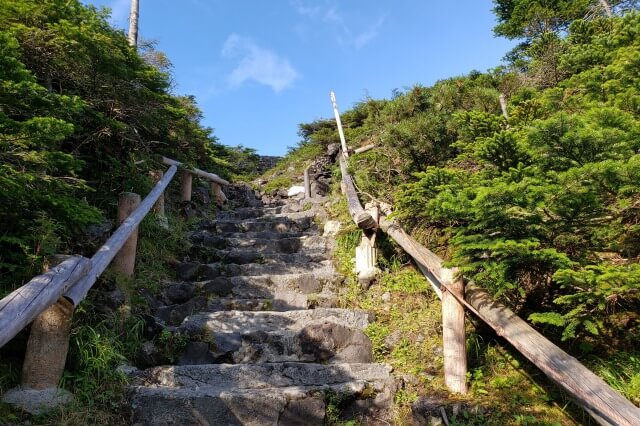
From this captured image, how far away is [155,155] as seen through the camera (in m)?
6.21

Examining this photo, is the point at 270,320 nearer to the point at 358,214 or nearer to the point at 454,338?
the point at 358,214

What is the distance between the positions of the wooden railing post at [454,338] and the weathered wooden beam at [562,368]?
14 cm

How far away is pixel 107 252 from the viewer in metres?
3.50

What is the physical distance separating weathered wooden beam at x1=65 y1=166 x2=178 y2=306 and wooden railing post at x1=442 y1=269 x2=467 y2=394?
2.73 m

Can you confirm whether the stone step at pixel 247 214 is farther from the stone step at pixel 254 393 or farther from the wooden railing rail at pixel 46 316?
the stone step at pixel 254 393

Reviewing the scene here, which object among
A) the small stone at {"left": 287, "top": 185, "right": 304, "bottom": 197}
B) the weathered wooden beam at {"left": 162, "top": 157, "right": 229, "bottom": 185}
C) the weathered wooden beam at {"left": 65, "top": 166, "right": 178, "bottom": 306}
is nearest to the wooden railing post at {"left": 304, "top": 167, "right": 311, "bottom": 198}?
the small stone at {"left": 287, "top": 185, "right": 304, "bottom": 197}

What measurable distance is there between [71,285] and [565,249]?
3439mm

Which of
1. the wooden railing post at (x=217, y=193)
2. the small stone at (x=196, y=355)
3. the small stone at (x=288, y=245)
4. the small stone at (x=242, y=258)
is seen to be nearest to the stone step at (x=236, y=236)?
the small stone at (x=288, y=245)

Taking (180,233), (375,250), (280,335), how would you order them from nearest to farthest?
(280,335)
(375,250)
(180,233)

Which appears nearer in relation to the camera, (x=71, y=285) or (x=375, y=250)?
(x=71, y=285)

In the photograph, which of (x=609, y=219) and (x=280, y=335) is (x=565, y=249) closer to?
(x=609, y=219)

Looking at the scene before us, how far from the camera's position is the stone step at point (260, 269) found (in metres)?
5.25

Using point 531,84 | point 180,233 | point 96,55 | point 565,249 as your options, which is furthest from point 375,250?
point 531,84

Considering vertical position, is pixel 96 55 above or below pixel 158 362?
above
